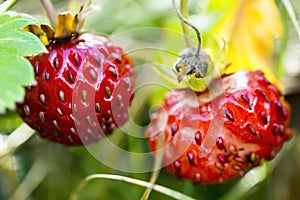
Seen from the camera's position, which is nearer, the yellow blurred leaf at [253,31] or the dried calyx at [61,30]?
the dried calyx at [61,30]

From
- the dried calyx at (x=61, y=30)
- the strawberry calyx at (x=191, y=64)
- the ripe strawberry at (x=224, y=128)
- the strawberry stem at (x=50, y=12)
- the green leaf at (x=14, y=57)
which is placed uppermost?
the green leaf at (x=14, y=57)

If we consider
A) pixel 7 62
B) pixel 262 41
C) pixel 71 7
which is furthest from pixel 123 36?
pixel 7 62

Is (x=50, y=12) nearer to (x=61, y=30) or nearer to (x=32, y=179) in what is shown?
(x=61, y=30)

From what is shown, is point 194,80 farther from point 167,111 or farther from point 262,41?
point 262,41

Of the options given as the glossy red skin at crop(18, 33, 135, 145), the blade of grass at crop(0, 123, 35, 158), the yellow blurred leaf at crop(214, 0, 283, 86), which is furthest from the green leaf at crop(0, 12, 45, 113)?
the yellow blurred leaf at crop(214, 0, 283, 86)

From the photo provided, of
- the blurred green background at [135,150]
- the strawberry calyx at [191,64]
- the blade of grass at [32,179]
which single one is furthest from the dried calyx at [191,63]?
the blade of grass at [32,179]

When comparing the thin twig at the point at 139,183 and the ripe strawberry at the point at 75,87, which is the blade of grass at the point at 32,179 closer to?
the thin twig at the point at 139,183
